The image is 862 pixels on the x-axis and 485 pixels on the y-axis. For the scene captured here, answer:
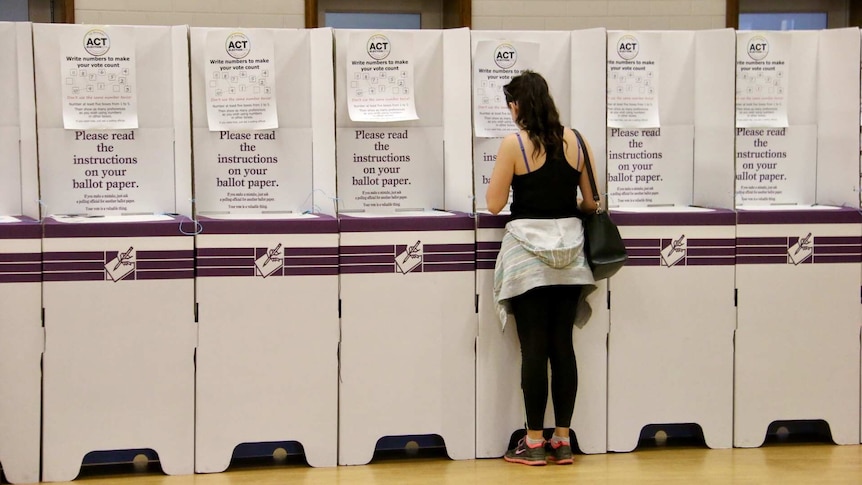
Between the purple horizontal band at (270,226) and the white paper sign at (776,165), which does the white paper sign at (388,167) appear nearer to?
the purple horizontal band at (270,226)

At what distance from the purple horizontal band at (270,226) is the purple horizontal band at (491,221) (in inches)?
22.0

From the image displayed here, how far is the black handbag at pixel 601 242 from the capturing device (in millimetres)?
3578

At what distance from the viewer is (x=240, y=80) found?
12.4 ft

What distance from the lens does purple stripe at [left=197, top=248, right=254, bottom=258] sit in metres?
3.60

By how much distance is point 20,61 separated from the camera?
144 inches

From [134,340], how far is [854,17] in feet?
16.6

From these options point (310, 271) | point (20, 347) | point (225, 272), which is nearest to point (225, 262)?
point (225, 272)

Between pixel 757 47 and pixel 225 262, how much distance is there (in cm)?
238

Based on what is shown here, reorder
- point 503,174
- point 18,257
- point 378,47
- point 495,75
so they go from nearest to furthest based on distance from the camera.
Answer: point 18,257 < point 503,174 < point 378,47 < point 495,75

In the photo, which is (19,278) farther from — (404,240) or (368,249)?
(404,240)

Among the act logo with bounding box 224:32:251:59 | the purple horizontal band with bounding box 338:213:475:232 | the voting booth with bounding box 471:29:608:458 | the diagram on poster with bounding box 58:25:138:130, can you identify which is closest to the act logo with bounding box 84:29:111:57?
the diagram on poster with bounding box 58:25:138:130

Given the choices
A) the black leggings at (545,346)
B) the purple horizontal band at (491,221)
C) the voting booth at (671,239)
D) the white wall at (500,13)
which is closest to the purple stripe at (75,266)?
the purple horizontal band at (491,221)

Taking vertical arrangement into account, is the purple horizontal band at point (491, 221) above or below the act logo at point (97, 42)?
below

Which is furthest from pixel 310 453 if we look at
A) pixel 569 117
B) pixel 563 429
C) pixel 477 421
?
pixel 569 117
